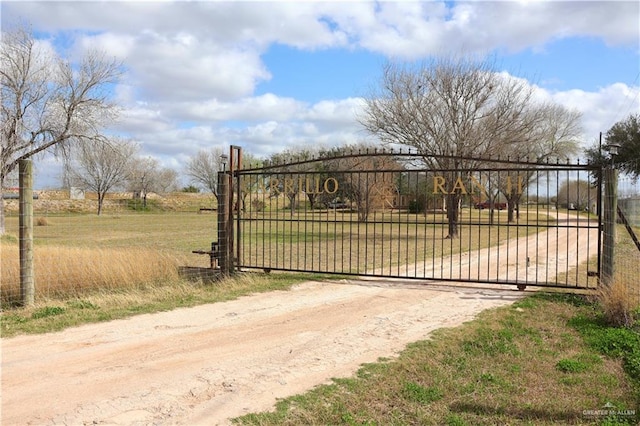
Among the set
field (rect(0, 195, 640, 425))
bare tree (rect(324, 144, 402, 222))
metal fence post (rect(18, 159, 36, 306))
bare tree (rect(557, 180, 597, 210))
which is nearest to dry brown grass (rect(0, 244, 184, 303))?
field (rect(0, 195, 640, 425))

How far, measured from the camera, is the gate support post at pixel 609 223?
8.09m

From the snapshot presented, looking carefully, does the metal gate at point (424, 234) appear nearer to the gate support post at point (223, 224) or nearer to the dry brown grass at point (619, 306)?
the gate support post at point (223, 224)

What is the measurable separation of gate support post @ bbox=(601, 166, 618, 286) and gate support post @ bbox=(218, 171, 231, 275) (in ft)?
23.1

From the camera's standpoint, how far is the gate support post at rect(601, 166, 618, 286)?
8.09m

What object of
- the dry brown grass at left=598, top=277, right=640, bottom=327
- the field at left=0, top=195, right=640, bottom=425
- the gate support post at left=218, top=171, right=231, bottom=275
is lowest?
the field at left=0, top=195, right=640, bottom=425

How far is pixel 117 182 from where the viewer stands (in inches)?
2085

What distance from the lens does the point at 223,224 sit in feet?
34.6

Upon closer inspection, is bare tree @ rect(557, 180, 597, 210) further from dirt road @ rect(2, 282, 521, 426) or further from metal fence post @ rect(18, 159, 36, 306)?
metal fence post @ rect(18, 159, 36, 306)

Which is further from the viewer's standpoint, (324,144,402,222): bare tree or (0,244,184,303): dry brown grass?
(324,144,402,222): bare tree

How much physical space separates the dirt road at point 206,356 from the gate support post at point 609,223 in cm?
159

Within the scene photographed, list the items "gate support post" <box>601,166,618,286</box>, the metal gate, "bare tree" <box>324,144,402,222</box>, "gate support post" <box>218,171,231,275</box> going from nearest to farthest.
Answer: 1. "gate support post" <box>601,166,618,286</box>
2. the metal gate
3. "gate support post" <box>218,171,231,275</box>
4. "bare tree" <box>324,144,402,222</box>

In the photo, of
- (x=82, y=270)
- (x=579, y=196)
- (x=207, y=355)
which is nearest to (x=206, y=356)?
(x=207, y=355)

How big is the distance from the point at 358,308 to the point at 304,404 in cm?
377

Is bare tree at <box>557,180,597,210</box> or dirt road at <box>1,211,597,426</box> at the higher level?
bare tree at <box>557,180,597,210</box>
